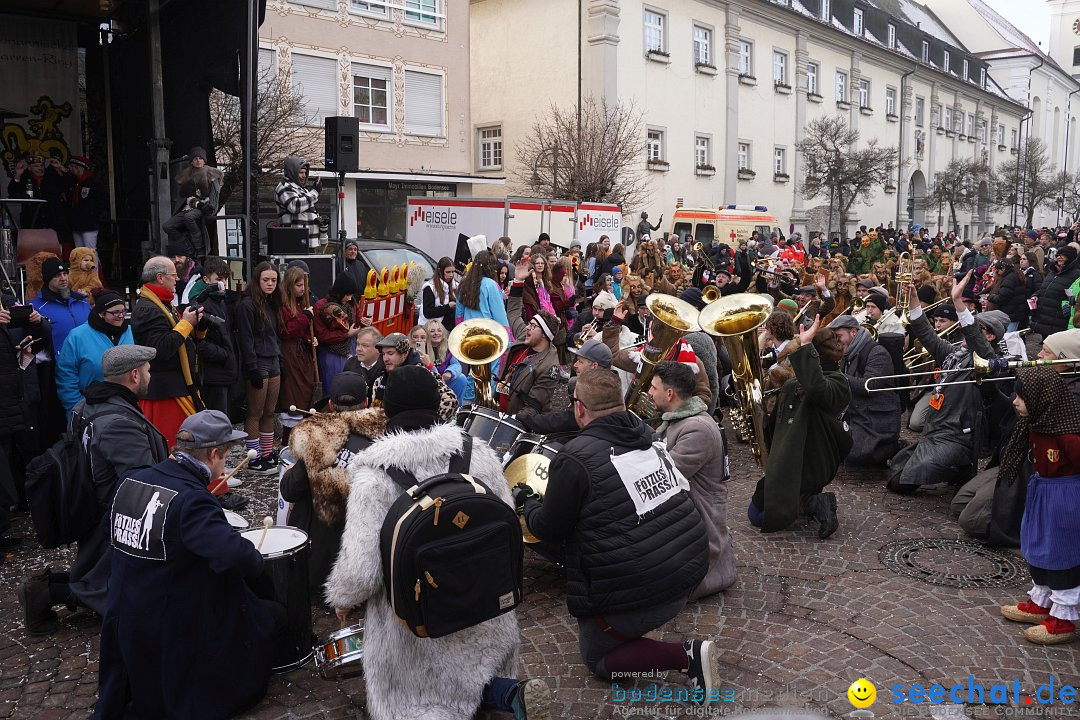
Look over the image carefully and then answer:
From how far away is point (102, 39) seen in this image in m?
13.0

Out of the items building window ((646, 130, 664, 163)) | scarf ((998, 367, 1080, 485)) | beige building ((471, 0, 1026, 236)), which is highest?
beige building ((471, 0, 1026, 236))

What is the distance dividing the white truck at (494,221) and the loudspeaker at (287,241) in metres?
7.37

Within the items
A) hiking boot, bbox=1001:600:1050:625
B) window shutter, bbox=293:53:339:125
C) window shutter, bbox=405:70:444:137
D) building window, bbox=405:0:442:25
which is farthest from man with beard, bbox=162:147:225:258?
building window, bbox=405:0:442:25

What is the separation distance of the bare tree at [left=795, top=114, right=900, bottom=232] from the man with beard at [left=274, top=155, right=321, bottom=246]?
28.2 m

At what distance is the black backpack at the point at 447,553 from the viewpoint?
3396mm

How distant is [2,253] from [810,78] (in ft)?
116

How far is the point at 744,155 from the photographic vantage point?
3500 centimetres

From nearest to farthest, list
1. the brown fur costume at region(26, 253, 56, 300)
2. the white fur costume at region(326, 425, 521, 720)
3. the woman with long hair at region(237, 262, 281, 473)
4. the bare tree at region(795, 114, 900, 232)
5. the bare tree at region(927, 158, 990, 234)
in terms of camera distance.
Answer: the white fur costume at region(326, 425, 521, 720) → the brown fur costume at region(26, 253, 56, 300) → the woman with long hair at region(237, 262, 281, 473) → the bare tree at region(795, 114, 900, 232) → the bare tree at region(927, 158, 990, 234)

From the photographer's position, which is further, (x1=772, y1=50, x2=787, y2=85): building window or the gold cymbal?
(x1=772, y1=50, x2=787, y2=85): building window

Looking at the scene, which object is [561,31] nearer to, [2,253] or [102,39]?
[102,39]

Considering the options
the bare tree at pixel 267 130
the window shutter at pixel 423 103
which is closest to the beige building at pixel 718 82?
the window shutter at pixel 423 103

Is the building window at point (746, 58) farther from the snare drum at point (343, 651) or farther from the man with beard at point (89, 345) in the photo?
the snare drum at point (343, 651)

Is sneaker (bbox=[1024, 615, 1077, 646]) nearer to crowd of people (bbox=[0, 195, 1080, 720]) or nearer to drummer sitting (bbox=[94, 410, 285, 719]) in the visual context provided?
crowd of people (bbox=[0, 195, 1080, 720])

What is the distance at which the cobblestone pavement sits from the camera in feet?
14.3
